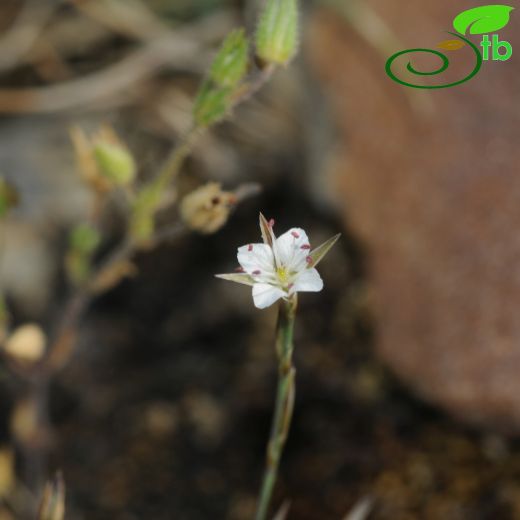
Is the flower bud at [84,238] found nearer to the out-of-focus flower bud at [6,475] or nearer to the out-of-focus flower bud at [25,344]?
the out-of-focus flower bud at [25,344]

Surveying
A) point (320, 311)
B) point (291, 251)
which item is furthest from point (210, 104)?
point (320, 311)

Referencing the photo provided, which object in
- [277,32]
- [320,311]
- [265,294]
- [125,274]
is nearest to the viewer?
[265,294]

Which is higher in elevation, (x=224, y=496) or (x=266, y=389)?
(x=266, y=389)

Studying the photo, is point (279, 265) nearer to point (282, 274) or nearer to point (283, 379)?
point (282, 274)

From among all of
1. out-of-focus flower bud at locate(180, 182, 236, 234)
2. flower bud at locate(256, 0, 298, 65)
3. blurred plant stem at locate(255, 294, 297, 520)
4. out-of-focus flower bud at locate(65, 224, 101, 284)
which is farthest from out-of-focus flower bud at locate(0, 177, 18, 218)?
blurred plant stem at locate(255, 294, 297, 520)

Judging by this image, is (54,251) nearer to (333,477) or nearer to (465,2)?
(333,477)

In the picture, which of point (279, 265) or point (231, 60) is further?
point (231, 60)

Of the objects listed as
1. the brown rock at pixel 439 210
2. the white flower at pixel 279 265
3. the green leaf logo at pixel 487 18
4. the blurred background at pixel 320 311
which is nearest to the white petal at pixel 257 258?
the white flower at pixel 279 265

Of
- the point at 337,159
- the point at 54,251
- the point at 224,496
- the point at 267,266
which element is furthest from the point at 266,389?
the point at 267,266
